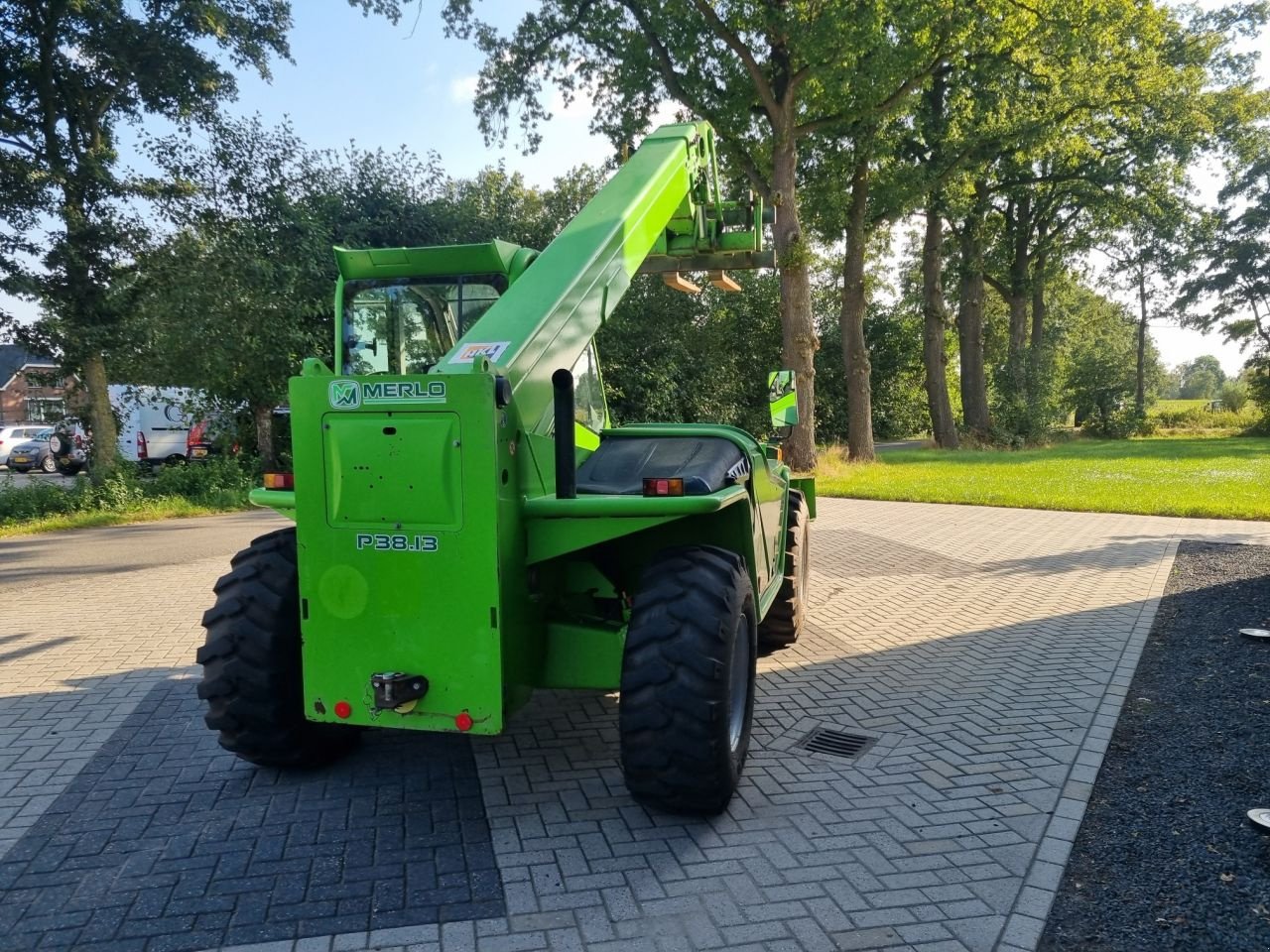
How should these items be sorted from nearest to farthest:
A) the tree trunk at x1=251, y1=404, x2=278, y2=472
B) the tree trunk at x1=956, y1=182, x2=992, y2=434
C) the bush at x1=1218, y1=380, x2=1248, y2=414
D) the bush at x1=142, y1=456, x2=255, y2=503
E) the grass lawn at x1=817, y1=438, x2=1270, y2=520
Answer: the grass lawn at x1=817, y1=438, x2=1270, y2=520 < the bush at x1=142, y1=456, x2=255, y2=503 < the tree trunk at x1=251, y1=404, x2=278, y2=472 < the tree trunk at x1=956, y1=182, x2=992, y2=434 < the bush at x1=1218, y1=380, x2=1248, y2=414

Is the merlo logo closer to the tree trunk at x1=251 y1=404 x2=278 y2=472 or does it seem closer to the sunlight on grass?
the sunlight on grass

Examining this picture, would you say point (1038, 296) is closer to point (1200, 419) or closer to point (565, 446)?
point (1200, 419)

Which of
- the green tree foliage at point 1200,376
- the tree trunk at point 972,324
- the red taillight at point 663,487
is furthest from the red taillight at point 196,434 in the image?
the green tree foliage at point 1200,376

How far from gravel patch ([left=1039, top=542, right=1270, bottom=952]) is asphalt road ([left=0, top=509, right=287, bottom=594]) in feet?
31.4

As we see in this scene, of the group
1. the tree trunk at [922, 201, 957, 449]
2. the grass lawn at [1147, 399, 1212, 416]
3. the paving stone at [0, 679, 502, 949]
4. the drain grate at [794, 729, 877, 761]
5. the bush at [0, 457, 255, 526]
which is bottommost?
the drain grate at [794, 729, 877, 761]

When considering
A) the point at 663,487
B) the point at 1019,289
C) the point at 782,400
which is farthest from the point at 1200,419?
the point at 663,487

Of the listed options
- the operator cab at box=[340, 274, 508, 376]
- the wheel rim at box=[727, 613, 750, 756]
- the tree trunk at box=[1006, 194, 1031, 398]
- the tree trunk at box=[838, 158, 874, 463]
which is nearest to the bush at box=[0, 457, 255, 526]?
the operator cab at box=[340, 274, 508, 376]

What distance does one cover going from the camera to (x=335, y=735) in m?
4.29

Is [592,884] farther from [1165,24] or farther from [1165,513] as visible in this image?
[1165,24]

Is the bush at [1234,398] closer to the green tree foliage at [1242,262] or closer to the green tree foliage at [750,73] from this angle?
the green tree foliage at [1242,262]

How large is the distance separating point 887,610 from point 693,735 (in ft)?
15.5

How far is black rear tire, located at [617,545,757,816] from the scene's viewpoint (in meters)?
3.46

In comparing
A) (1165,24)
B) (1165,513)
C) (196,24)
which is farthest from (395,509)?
(1165,24)

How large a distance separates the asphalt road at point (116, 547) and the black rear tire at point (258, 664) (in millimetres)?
6421
